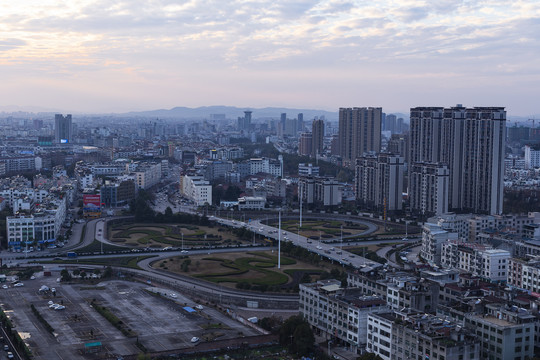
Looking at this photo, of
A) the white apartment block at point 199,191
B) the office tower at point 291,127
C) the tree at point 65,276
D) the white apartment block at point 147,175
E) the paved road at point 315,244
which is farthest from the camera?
the office tower at point 291,127

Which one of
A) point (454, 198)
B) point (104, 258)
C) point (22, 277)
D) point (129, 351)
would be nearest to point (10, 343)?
point (129, 351)

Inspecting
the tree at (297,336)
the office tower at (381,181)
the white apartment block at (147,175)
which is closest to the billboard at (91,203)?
the white apartment block at (147,175)

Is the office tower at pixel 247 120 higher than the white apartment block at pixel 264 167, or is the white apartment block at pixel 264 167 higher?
the office tower at pixel 247 120

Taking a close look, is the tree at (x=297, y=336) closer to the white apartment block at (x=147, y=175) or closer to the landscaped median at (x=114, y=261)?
the landscaped median at (x=114, y=261)

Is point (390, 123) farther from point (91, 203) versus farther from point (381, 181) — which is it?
point (91, 203)

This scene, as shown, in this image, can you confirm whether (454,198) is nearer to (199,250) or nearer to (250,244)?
(250,244)
